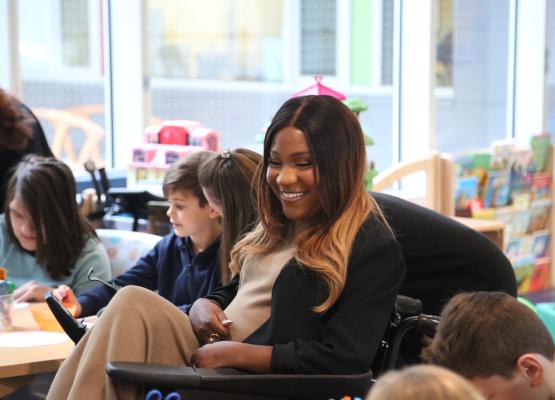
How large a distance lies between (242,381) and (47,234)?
1379mm

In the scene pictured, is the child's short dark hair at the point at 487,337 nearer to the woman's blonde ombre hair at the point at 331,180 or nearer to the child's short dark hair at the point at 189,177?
the woman's blonde ombre hair at the point at 331,180

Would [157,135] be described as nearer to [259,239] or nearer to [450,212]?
[450,212]

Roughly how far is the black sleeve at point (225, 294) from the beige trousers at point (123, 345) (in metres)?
0.25

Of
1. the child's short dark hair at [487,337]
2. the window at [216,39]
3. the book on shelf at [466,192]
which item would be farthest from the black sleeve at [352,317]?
the book on shelf at [466,192]

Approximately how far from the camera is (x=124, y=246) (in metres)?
3.19

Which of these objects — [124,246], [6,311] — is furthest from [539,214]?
[6,311]

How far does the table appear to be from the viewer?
2270mm

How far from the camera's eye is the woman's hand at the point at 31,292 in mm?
2889

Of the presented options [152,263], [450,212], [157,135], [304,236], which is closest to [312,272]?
[304,236]

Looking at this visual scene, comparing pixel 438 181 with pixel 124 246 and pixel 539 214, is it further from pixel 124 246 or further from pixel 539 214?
pixel 124 246

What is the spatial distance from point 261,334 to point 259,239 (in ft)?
0.84

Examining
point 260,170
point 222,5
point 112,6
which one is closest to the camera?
point 260,170

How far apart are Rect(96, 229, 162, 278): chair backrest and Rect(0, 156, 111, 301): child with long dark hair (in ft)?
0.23

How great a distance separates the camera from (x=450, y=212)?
484 centimetres
